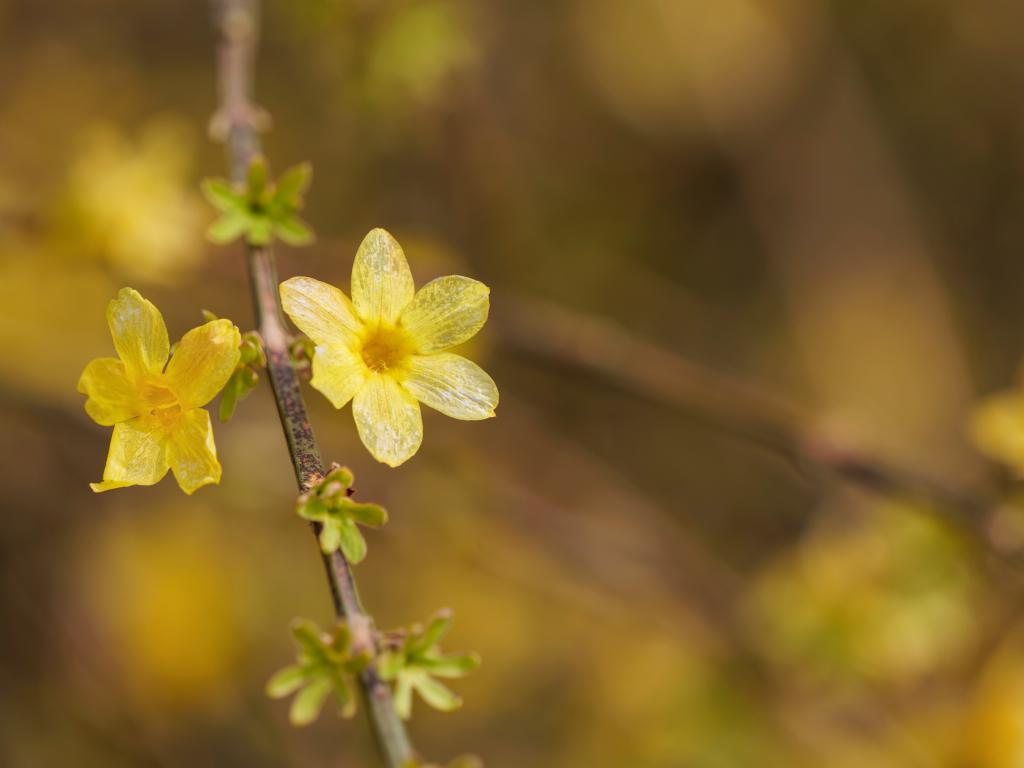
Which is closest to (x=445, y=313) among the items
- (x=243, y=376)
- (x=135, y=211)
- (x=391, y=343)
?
(x=391, y=343)

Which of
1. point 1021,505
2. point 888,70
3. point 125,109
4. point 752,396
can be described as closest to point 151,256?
point 752,396

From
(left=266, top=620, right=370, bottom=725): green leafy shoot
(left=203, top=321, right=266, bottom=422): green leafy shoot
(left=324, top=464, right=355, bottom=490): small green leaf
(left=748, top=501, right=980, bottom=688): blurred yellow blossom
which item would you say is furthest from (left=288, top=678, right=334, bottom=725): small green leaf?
(left=748, top=501, right=980, bottom=688): blurred yellow blossom

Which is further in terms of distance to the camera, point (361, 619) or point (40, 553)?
point (40, 553)

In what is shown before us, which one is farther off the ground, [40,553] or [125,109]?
[125,109]

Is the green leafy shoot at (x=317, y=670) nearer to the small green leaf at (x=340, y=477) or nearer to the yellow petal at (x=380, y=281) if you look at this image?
the small green leaf at (x=340, y=477)

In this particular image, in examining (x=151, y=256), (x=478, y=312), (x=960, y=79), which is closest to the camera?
(x=478, y=312)

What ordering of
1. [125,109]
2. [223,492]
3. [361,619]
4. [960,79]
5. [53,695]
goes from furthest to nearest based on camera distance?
[960,79]
[125,109]
[53,695]
[223,492]
[361,619]

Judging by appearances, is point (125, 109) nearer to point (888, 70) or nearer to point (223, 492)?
point (223, 492)

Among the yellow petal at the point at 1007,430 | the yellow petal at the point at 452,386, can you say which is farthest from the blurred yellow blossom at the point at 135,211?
the yellow petal at the point at 1007,430
